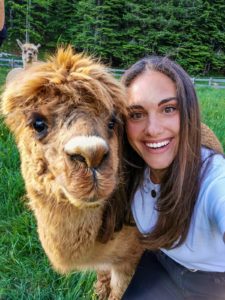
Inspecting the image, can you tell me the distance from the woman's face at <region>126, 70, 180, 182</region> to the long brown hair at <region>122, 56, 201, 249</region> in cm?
4

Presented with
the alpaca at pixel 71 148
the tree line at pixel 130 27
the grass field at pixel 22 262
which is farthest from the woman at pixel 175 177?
the tree line at pixel 130 27

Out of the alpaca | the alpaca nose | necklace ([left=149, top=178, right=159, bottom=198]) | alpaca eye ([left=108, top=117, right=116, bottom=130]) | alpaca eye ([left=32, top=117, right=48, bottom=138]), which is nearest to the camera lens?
the alpaca nose

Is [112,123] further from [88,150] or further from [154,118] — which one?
[88,150]

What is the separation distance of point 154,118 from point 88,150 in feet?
2.06

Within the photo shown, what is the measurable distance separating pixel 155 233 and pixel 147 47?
31164mm

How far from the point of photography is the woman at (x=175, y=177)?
6.94 ft

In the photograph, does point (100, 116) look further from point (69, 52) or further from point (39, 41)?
point (39, 41)

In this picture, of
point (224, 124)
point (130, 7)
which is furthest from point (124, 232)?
point (130, 7)

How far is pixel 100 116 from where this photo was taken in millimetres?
1932

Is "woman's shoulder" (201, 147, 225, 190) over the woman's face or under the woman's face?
under

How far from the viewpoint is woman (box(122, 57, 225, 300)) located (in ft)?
6.94

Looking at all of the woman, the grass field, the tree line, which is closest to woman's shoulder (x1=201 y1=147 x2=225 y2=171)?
the woman

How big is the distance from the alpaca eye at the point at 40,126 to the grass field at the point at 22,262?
58.7 inches

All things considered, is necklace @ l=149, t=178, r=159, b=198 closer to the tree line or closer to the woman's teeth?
the woman's teeth
